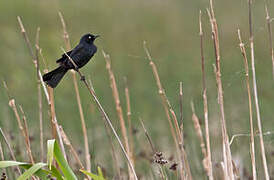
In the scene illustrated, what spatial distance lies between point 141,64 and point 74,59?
3764 millimetres

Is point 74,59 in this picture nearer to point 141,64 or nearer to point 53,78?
point 53,78

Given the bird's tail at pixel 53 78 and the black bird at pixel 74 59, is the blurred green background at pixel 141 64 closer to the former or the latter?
the black bird at pixel 74 59

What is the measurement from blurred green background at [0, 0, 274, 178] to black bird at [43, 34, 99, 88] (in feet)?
4.32

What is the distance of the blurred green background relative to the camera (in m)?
3.95

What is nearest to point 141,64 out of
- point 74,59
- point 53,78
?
point 74,59

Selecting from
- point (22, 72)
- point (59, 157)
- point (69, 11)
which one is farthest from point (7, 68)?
point (59, 157)

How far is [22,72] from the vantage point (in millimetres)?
5570

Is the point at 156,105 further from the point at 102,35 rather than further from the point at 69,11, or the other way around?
the point at 69,11

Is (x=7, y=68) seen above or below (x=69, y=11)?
below

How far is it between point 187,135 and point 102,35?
2718 millimetres

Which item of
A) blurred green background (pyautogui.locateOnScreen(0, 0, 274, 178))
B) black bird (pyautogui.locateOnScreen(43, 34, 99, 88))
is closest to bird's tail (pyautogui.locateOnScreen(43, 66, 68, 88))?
black bird (pyautogui.locateOnScreen(43, 34, 99, 88))

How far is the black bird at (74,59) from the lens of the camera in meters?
1.82

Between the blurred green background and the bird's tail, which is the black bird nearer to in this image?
the bird's tail

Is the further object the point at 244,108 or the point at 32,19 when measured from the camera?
the point at 32,19
